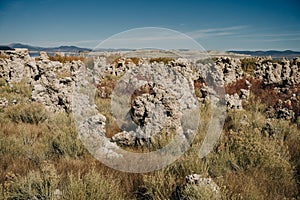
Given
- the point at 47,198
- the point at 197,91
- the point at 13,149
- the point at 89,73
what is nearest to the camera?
the point at 47,198

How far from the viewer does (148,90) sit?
12.1 metres

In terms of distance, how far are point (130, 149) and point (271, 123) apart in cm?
353

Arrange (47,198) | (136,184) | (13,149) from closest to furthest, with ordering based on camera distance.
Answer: (47,198)
(136,184)
(13,149)

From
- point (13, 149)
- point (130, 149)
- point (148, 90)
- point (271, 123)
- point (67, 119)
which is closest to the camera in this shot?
point (13, 149)

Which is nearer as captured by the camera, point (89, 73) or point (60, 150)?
point (60, 150)

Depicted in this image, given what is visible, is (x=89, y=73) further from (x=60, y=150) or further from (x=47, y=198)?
(x=47, y=198)

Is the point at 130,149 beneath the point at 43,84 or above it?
beneath

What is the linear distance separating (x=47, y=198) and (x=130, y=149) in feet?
8.77

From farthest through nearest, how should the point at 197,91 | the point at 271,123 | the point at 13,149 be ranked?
the point at 197,91 < the point at 271,123 < the point at 13,149

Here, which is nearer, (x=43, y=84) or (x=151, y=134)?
(x=151, y=134)

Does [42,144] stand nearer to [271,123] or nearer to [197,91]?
[271,123]

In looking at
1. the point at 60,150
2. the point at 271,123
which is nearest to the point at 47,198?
the point at 60,150

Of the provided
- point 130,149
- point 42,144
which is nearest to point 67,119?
point 42,144

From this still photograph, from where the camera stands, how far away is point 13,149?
539 cm
